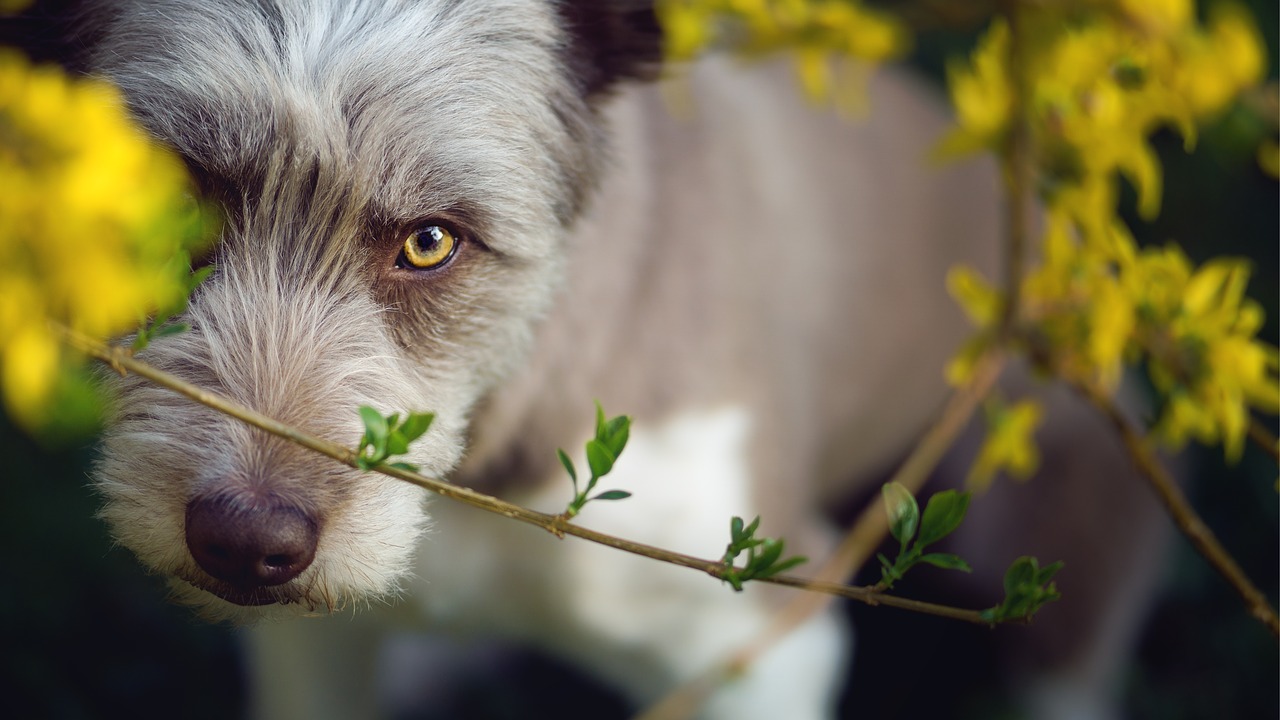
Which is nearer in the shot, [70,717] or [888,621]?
[70,717]

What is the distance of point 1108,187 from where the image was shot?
1.57 meters

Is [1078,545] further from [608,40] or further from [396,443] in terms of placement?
[396,443]

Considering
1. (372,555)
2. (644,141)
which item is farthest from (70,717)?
(644,141)

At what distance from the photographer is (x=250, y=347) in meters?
1.34

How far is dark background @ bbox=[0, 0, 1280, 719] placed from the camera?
8.49 feet

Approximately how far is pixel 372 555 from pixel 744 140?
1213mm

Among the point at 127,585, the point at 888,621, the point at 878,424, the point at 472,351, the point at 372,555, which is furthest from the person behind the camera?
the point at 888,621

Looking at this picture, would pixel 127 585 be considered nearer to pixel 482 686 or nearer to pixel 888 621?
pixel 482 686

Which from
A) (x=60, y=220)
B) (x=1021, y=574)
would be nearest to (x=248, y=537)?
(x=60, y=220)

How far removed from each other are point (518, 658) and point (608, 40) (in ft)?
6.21

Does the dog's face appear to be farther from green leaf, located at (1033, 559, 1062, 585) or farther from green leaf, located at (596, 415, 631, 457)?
green leaf, located at (1033, 559, 1062, 585)

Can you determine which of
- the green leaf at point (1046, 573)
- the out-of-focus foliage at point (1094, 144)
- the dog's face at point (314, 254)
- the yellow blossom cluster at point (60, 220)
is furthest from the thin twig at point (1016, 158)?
the yellow blossom cluster at point (60, 220)

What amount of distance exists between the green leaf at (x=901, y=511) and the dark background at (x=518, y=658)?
1716 mm

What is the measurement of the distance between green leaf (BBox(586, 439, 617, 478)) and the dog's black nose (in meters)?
0.35
